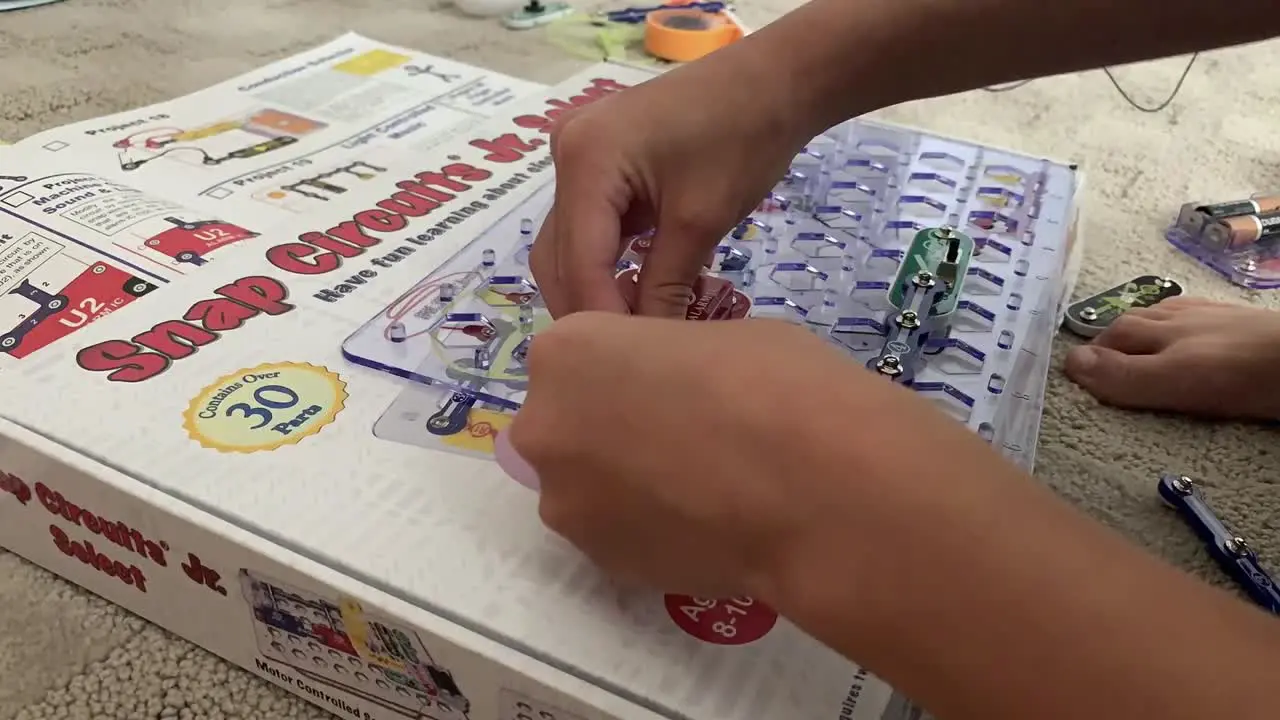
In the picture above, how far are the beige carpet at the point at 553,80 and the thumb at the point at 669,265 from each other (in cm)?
22

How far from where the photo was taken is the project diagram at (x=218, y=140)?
694mm

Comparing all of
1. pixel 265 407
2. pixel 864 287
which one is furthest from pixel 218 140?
pixel 864 287

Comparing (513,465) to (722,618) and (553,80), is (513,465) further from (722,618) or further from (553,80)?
(553,80)

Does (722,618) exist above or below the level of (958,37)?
below

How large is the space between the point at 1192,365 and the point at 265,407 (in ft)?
1.61

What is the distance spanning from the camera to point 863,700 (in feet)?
1.13

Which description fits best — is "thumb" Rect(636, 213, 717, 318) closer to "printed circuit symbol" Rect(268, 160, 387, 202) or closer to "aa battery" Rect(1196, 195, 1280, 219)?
"printed circuit symbol" Rect(268, 160, 387, 202)

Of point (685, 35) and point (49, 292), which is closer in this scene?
point (49, 292)

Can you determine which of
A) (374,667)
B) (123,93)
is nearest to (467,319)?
(374,667)

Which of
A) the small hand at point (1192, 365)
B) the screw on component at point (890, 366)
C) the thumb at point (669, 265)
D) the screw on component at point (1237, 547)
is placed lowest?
the screw on component at point (1237, 547)

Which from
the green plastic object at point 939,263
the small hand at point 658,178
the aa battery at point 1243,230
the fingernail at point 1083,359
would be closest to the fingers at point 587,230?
the small hand at point 658,178

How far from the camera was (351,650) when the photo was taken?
39cm

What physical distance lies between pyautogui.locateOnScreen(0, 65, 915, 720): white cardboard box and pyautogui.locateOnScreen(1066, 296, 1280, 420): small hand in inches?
13.1

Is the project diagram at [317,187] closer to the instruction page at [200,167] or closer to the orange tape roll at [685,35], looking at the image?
the instruction page at [200,167]
